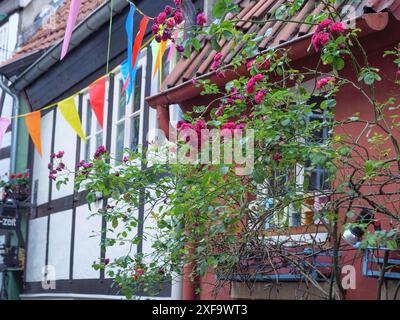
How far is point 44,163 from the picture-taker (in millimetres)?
14578

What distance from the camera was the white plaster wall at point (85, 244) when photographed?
1190 cm

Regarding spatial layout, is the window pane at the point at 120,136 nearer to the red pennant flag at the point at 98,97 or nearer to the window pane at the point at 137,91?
the window pane at the point at 137,91

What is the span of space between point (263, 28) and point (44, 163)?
25.1ft

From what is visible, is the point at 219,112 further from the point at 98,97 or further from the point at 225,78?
the point at 98,97

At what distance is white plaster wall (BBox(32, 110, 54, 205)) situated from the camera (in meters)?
14.4

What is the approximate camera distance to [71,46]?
1283 centimetres

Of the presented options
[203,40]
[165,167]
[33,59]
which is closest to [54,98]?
[33,59]

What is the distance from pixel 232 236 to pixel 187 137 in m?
0.78

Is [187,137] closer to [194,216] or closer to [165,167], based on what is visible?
[194,216]

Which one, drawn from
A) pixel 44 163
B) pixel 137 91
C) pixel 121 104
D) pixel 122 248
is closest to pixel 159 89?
pixel 137 91

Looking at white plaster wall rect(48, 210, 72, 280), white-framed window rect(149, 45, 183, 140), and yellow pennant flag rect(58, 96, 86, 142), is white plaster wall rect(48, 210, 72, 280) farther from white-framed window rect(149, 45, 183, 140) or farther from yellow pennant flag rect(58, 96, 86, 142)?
white-framed window rect(149, 45, 183, 140)

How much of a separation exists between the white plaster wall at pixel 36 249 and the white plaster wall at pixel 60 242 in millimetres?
389

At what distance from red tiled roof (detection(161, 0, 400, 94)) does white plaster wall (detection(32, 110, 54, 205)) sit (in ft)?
19.1

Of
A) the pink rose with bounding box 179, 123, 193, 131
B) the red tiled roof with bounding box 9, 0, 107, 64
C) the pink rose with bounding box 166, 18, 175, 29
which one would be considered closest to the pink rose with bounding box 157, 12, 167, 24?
the pink rose with bounding box 166, 18, 175, 29
